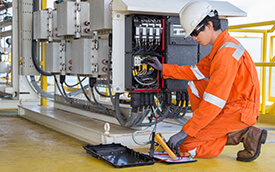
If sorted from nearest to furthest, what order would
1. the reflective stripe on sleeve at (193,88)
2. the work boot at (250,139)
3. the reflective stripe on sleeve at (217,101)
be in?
the reflective stripe on sleeve at (217,101) → the work boot at (250,139) → the reflective stripe on sleeve at (193,88)

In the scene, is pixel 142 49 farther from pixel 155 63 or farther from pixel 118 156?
pixel 118 156

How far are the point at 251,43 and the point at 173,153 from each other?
17.1 ft

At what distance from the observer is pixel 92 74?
3.99m

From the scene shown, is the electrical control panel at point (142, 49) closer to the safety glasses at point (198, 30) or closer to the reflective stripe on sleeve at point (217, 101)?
the safety glasses at point (198, 30)

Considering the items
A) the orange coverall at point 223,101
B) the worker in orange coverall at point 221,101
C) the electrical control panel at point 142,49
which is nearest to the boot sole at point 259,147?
the worker in orange coverall at point 221,101

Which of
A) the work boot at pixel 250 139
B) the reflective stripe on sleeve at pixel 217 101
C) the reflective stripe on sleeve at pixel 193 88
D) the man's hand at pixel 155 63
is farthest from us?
the man's hand at pixel 155 63

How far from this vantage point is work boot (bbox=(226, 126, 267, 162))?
9.50 feet

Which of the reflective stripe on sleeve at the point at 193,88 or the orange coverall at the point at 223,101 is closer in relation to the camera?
the orange coverall at the point at 223,101

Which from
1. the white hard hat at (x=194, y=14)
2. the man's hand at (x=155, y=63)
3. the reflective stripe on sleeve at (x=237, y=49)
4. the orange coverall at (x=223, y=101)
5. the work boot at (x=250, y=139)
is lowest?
the work boot at (x=250, y=139)

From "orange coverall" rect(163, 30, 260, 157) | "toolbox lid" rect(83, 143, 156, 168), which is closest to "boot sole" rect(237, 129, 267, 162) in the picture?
"orange coverall" rect(163, 30, 260, 157)

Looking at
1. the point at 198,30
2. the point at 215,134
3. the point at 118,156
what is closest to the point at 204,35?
the point at 198,30

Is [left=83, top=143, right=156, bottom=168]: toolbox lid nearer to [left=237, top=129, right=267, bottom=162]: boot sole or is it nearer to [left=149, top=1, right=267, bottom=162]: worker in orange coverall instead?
[left=149, top=1, right=267, bottom=162]: worker in orange coverall

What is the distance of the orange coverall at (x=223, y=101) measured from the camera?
9.18ft

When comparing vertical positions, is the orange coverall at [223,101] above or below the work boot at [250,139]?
above
